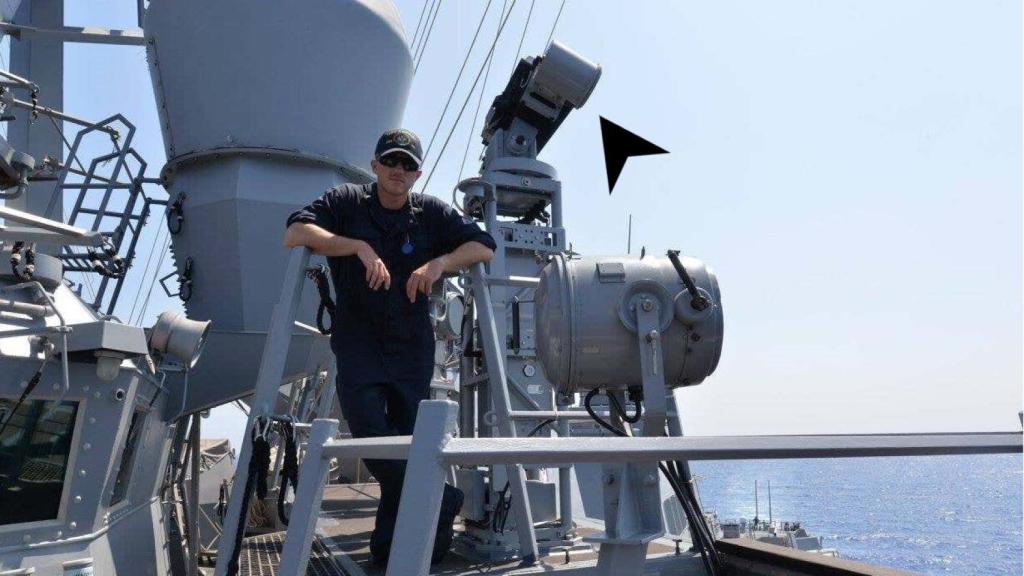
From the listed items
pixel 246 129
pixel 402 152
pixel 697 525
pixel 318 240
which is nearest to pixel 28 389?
pixel 318 240

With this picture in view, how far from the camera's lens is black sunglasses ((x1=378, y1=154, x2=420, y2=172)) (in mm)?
2848

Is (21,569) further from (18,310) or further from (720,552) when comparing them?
(720,552)

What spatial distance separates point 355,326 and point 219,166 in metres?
5.13

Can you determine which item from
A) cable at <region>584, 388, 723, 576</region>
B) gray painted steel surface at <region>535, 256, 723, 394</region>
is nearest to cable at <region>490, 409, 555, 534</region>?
cable at <region>584, 388, 723, 576</region>

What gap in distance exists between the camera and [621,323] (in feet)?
8.09

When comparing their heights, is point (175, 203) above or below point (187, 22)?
below

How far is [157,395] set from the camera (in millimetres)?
4711

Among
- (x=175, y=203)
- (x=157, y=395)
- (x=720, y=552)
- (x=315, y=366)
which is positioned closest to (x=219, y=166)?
(x=175, y=203)

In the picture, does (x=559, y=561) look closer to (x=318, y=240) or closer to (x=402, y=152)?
(x=318, y=240)

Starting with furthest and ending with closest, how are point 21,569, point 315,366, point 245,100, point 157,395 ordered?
point 315,366 < point 245,100 < point 157,395 < point 21,569

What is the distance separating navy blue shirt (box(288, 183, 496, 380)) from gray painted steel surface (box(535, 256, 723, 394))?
65cm

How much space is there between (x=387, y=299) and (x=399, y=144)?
629 mm

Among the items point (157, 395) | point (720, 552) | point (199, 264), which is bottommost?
point (720, 552)

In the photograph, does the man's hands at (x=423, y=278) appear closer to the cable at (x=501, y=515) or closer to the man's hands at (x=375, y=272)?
the man's hands at (x=375, y=272)
